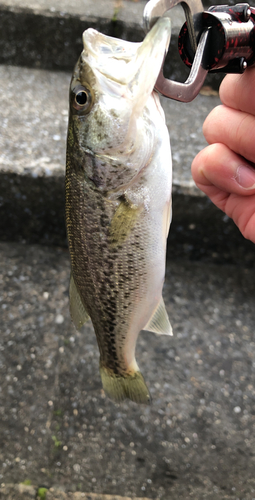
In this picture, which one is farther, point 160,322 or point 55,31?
point 55,31

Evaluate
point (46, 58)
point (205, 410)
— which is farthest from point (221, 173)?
A: point (46, 58)

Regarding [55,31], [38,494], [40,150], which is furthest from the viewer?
[55,31]

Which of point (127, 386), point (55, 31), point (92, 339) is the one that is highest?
point (55, 31)

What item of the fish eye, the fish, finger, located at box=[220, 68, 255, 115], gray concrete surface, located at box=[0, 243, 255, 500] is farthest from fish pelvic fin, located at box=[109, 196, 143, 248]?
gray concrete surface, located at box=[0, 243, 255, 500]

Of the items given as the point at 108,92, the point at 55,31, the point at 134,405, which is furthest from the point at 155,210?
the point at 55,31

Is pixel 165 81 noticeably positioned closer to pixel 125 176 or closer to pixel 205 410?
pixel 125 176

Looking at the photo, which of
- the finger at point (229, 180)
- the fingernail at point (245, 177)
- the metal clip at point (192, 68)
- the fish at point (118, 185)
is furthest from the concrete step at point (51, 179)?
the metal clip at point (192, 68)

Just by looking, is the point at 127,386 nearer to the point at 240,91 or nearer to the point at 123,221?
the point at 123,221
